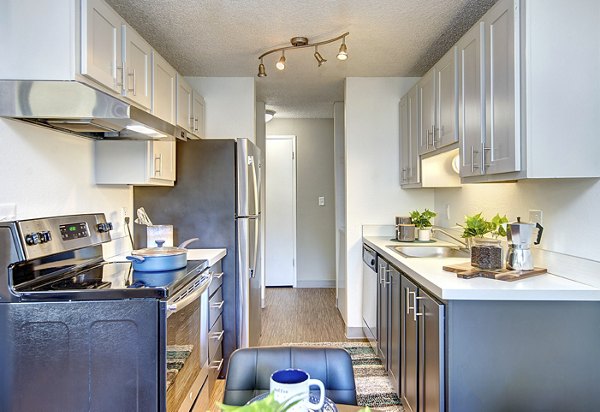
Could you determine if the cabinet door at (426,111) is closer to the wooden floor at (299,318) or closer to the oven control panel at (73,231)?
the wooden floor at (299,318)

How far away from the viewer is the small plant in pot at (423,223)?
322cm

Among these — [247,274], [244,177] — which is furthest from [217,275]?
[244,177]

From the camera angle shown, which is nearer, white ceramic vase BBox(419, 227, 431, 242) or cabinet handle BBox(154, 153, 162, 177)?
cabinet handle BBox(154, 153, 162, 177)

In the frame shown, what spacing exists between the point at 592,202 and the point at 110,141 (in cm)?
249

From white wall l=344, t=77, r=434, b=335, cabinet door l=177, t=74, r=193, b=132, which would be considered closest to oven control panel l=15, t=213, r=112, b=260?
cabinet door l=177, t=74, r=193, b=132

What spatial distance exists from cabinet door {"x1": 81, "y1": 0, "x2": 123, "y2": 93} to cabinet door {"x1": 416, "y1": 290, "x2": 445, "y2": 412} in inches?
70.6

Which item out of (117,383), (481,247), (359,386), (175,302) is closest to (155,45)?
(175,302)

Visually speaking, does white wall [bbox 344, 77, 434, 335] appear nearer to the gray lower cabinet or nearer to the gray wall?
the gray lower cabinet

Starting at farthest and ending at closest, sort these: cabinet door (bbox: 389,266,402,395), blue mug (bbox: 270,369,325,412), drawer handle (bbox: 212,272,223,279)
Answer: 1. drawer handle (bbox: 212,272,223,279)
2. cabinet door (bbox: 389,266,402,395)
3. blue mug (bbox: 270,369,325,412)

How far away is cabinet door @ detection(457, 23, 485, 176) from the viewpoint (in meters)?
1.95

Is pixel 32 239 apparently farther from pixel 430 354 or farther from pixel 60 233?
pixel 430 354

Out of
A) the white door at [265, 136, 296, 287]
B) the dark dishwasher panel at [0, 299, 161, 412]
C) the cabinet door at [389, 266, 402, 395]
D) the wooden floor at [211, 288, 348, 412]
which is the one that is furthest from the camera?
the white door at [265, 136, 296, 287]

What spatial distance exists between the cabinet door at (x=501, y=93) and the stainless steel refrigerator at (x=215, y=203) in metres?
1.66

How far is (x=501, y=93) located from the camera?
176cm
